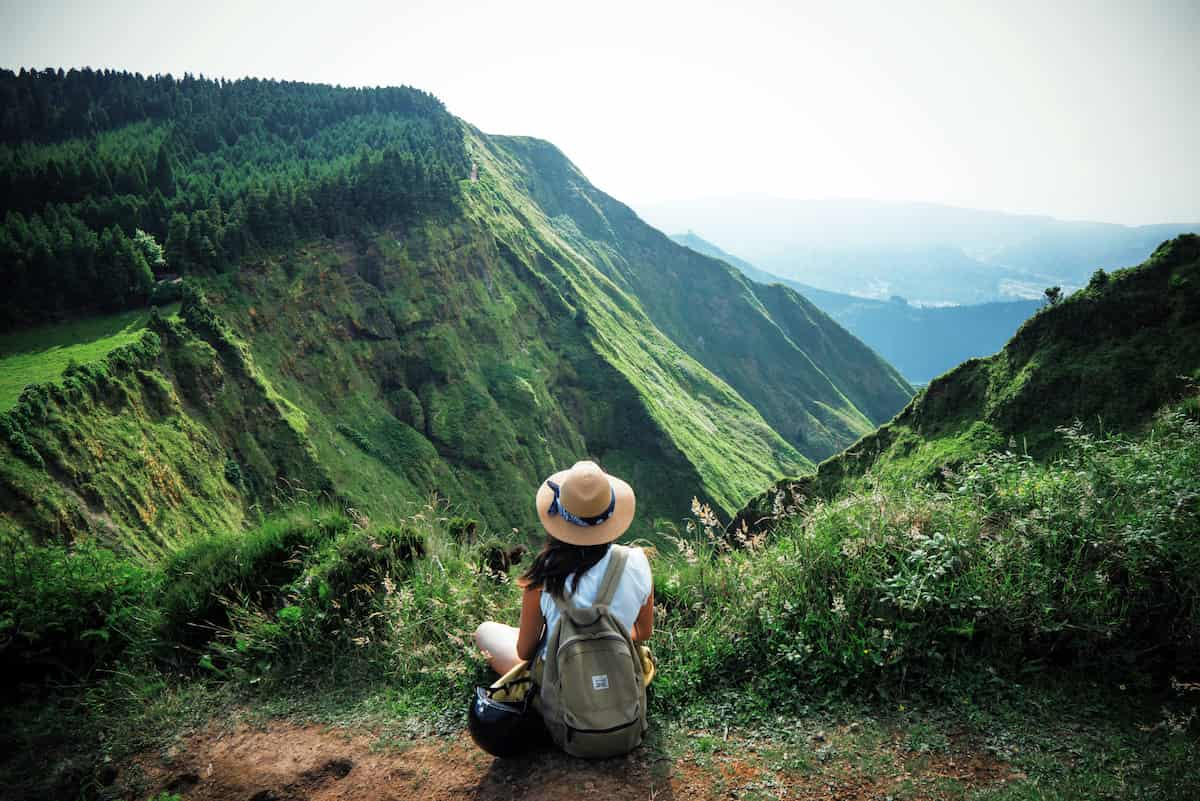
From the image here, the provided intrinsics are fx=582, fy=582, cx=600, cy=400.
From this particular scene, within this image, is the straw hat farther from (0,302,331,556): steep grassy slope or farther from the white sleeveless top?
(0,302,331,556): steep grassy slope

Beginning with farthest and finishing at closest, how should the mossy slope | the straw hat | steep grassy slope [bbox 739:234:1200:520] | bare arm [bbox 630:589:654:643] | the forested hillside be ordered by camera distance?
the forested hillside < the mossy slope < steep grassy slope [bbox 739:234:1200:520] < bare arm [bbox 630:589:654:643] < the straw hat

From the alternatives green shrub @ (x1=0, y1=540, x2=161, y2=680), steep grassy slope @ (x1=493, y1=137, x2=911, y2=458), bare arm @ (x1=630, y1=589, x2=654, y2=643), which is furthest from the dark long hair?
steep grassy slope @ (x1=493, y1=137, x2=911, y2=458)

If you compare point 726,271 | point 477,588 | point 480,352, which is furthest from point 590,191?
point 477,588

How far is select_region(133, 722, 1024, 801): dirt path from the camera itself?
333cm

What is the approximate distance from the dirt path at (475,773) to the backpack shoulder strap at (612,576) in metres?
1.03

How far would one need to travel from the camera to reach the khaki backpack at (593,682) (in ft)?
11.4

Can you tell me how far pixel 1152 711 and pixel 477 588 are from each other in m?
4.89

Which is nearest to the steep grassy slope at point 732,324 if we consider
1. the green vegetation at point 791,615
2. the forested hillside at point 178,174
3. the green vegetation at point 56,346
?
the forested hillside at point 178,174

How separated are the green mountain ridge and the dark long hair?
372 centimetres

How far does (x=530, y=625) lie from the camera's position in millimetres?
3865

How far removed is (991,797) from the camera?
302 cm

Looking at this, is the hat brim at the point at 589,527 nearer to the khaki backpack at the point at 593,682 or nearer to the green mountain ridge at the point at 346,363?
the khaki backpack at the point at 593,682

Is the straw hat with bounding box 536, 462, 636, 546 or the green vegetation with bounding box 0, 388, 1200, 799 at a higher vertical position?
the straw hat with bounding box 536, 462, 636, 546

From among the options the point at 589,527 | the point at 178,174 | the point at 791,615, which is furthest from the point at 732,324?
the point at 589,527
